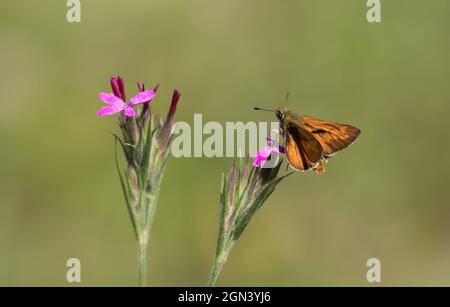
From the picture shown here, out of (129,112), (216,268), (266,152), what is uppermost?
(129,112)

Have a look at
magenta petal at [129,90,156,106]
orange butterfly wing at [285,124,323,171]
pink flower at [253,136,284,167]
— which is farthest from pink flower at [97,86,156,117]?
orange butterfly wing at [285,124,323,171]

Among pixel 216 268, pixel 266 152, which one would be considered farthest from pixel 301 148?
pixel 216 268

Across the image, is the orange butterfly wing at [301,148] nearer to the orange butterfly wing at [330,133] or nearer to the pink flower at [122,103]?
the orange butterfly wing at [330,133]

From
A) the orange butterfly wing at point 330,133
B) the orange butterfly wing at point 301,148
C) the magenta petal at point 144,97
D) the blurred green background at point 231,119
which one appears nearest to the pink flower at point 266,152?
the orange butterfly wing at point 301,148

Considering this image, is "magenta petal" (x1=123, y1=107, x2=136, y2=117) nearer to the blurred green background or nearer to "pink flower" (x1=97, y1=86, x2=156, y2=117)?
"pink flower" (x1=97, y1=86, x2=156, y2=117)

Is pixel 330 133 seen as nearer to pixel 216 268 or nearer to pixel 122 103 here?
pixel 216 268

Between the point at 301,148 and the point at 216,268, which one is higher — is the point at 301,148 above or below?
above
